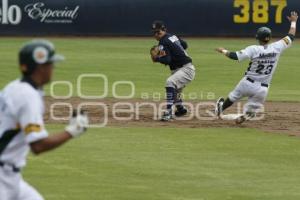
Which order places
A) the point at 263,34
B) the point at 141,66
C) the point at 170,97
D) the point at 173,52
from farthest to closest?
the point at 141,66
the point at 173,52
the point at 170,97
the point at 263,34

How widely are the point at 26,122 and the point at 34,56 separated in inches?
19.6

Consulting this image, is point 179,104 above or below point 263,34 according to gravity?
below

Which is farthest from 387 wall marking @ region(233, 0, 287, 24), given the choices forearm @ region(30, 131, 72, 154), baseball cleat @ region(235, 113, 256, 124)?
forearm @ region(30, 131, 72, 154)

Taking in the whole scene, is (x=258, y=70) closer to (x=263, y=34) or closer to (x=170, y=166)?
(x=263, y=34)

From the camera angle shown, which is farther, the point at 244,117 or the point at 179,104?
the point at 179,104

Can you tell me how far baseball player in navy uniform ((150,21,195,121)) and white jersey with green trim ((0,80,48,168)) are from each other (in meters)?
10.2

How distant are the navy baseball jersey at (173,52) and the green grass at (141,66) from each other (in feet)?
13.6

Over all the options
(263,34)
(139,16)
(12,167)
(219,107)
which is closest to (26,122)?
(12,167)

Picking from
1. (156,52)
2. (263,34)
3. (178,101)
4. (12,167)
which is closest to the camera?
(12,167)

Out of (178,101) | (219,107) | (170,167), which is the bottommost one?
(170,167)

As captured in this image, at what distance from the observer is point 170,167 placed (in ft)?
39.0

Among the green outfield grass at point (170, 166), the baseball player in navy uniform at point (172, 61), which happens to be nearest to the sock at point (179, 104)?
the baseball player in navy uniform at point (172, 61)

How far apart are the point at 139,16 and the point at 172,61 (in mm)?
22585

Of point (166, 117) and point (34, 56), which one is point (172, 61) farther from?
point (34, 56)
